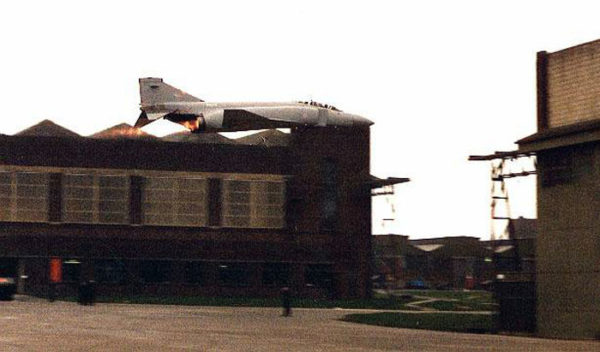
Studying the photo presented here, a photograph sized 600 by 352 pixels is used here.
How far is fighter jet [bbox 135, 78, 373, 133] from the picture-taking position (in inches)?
2840

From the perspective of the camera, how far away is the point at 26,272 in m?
95.1

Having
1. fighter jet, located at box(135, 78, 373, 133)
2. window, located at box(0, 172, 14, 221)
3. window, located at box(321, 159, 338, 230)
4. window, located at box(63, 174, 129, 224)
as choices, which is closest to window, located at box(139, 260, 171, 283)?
window, located at box(63, 174, 129, 224)

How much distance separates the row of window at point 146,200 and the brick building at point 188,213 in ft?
0.25

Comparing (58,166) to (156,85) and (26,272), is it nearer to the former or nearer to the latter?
(26,272)

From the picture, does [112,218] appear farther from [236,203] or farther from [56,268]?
[236,203]

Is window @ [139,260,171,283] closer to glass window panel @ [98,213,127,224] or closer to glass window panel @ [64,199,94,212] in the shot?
glass window panel @ [98,213,127,224]

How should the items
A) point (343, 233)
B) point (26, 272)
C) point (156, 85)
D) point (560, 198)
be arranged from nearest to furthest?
point (560, 198)
point (156, 85)
point (26, 272)
point (343, 233)

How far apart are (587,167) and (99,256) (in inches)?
2343

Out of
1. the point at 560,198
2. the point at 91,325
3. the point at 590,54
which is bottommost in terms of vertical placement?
the point at 91,325

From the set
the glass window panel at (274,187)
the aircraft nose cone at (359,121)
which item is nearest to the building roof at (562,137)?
the aircraft nose cone at (359,121)

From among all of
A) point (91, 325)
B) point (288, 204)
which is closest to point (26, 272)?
point (288, 204)

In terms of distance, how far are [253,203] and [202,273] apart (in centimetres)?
678

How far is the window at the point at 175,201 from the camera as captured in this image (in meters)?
99.3

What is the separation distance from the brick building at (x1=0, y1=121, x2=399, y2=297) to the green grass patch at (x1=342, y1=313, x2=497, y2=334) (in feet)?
137
